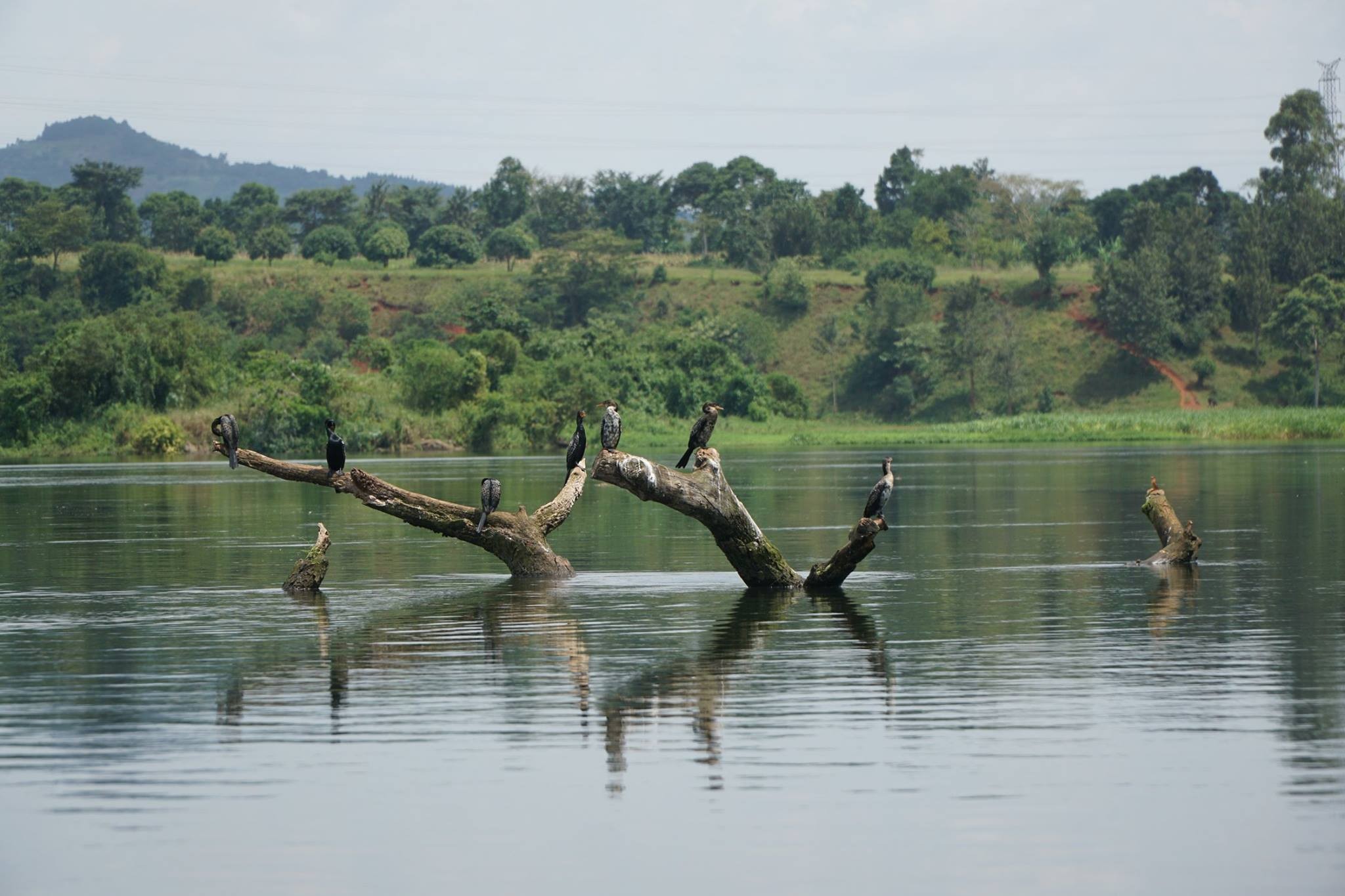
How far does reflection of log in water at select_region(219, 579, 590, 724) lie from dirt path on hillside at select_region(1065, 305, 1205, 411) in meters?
90.6

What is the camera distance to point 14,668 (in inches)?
707

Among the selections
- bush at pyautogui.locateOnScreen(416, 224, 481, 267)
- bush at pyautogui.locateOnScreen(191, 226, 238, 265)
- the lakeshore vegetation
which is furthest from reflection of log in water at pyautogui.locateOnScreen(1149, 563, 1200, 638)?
bush at pyautogui.locateOnScreen(191, 226, 238, 265)

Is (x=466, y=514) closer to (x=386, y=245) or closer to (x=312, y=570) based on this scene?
(x=312, y=570)

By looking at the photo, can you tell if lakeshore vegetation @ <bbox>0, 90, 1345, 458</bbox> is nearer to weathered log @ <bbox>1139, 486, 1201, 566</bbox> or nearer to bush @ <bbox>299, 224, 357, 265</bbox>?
bush @ <bbox>299, 224, 357, 265</bbox>

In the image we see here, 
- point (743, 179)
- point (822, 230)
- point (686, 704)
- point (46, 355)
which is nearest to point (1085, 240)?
point (822, 230)

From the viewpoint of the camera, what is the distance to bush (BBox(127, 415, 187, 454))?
83438 mm

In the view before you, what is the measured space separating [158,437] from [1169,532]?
66.7 m

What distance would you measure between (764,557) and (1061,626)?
509 cm

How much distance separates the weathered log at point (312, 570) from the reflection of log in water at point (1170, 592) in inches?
486

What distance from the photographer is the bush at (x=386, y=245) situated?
5384 inches

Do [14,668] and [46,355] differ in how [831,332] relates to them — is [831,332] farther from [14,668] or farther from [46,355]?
[14,668]

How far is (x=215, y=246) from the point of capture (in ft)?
438

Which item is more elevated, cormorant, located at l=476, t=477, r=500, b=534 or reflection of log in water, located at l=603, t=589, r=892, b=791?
cormorant, located at l=476, t=477, r=500, b=534

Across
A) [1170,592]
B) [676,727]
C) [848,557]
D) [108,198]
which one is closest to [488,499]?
[848,557]
